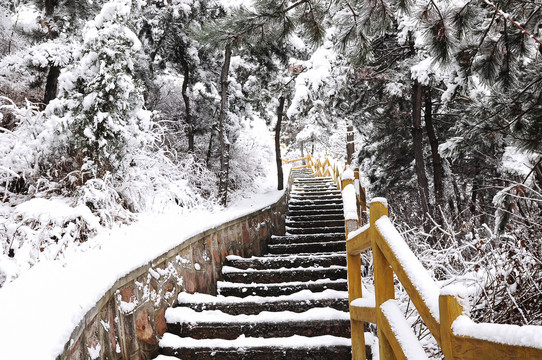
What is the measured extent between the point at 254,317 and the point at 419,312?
2.09m

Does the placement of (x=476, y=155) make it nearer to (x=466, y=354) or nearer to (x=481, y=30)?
(x=481, y=30)

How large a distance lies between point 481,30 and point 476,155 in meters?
6.15

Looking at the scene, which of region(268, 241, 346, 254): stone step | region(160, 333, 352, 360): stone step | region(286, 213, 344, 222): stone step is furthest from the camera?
region(286, 213, 344, 222): stone step

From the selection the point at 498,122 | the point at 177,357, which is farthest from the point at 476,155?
the point at 177,357

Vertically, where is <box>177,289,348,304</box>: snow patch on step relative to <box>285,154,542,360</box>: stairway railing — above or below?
below

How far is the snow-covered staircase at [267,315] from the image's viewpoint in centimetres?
278

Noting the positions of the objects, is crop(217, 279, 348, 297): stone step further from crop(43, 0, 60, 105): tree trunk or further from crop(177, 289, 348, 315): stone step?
crop(43, 0, 60, 105): tree trunk

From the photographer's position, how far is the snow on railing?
2.82ft

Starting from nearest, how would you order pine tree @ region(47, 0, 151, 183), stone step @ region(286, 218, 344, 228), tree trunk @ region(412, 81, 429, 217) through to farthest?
pine tree @ region(47, 0, 151, 183), tree trunk @ region(412, 81, 429, 217), stone step @ region(286, 218, 344, 228)

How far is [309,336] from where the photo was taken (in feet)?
10.0

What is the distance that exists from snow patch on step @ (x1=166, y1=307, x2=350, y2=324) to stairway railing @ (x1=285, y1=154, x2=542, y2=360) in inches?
28.6

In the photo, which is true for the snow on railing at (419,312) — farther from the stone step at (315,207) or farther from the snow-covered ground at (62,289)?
the stone step at (315,207)

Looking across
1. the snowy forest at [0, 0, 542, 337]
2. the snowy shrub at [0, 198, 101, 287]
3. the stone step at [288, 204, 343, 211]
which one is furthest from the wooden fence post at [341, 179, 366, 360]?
the stone step at [288, 204, 343, 211]

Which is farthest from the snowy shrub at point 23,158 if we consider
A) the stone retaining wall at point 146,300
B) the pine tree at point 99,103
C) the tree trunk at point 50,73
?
the tree trunk at point 50,73
